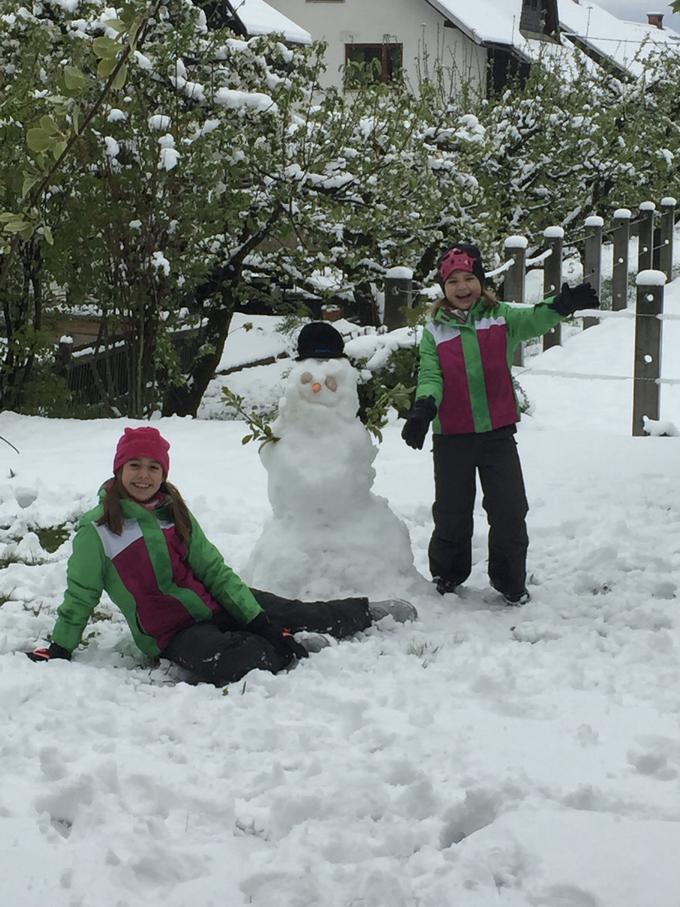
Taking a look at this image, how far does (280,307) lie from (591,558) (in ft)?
20.0

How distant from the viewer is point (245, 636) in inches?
162

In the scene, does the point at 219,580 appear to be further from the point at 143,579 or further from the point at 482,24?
the point at 482,24

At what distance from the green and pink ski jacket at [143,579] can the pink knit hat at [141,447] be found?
16 centimetres

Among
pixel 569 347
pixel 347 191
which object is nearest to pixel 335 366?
pixel 347 191

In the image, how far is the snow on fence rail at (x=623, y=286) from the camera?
8609 mm

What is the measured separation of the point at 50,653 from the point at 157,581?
431 millimetres

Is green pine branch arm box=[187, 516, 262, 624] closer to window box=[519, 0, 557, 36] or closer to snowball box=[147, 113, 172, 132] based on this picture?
snowball box=[147, 113, 172, 132]

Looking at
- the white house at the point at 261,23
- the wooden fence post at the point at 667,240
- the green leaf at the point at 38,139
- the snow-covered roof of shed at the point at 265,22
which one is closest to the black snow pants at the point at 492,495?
the green leaf at the point at 38,139

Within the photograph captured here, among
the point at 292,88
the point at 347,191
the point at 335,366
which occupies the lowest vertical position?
the point at 335,366

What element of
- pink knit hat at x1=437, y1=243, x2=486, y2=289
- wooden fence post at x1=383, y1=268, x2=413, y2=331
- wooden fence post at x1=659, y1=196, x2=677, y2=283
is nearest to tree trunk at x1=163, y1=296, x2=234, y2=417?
wooden fence post at x1=383, y1=268, x2=413, y2=331

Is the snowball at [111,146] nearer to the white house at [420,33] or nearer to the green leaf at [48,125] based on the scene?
the green leaf at [48,125]

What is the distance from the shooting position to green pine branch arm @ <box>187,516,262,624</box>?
426 cm

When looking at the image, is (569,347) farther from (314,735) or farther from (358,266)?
(314,735)

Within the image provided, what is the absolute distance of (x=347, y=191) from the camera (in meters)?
10.0
